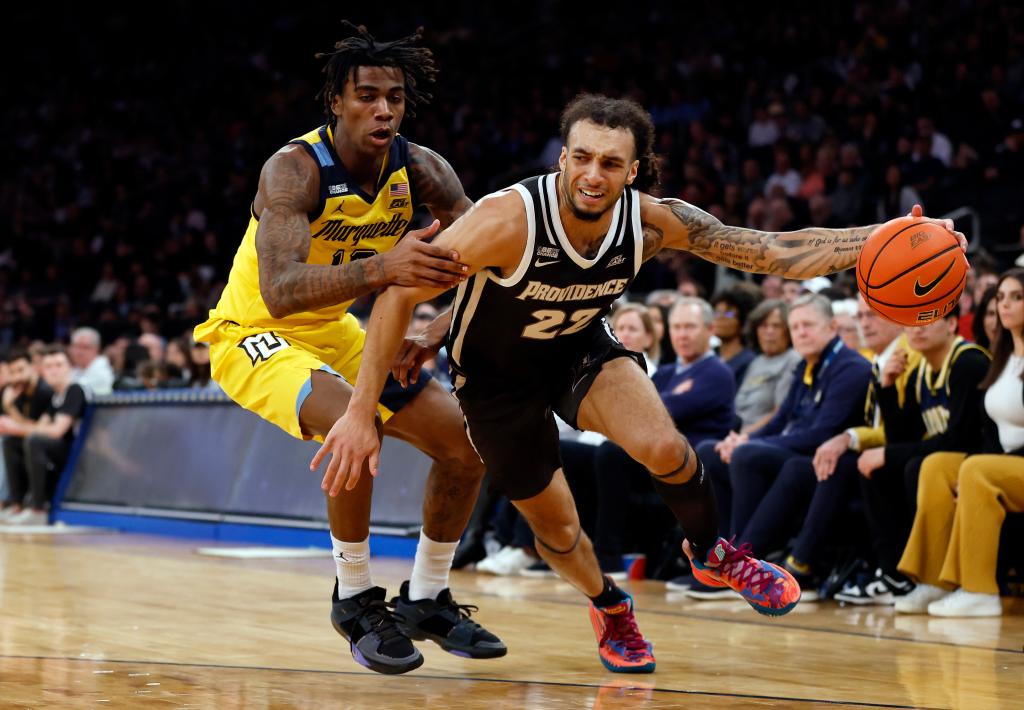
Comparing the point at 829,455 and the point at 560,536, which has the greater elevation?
the point at 560,536

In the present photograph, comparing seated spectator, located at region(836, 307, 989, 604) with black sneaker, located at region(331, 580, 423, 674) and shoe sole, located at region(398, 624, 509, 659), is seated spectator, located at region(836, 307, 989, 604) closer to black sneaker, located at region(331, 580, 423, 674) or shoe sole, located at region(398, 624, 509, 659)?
shoe sole, located at region(398, 624, 509, 659)

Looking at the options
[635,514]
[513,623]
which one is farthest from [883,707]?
[635,514]

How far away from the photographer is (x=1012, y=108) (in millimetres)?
11914

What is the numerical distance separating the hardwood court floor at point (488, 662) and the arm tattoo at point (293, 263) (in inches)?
48.4

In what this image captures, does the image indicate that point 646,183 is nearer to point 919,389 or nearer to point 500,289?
point 500,289

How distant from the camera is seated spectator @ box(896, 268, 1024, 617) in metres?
5.91

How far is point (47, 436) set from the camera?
40.1 ft

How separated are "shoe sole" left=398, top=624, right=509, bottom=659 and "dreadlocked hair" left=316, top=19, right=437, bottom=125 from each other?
1.86 metres

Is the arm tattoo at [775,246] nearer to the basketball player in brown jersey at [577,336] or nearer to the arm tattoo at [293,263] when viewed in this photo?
the basketball player in brown jersey at [577,336]

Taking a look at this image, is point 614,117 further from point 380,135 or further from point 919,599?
point 919,599

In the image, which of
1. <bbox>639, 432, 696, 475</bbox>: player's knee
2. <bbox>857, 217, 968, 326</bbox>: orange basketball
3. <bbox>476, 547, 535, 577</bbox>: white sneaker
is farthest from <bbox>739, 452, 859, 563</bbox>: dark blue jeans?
<bbox>857, 217, 968, 326</bbox>: orange basketball

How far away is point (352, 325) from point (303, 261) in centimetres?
70

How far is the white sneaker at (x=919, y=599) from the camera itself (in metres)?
6.17

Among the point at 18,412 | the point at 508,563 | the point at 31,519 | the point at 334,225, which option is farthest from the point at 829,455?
the point at 18,412
